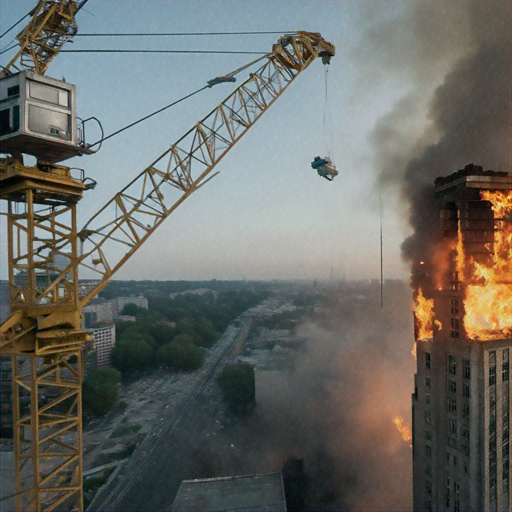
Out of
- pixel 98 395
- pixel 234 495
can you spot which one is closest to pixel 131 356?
pixel 98 395

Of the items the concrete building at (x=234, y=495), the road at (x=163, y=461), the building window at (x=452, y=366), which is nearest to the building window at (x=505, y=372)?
the building window at (x=452, y=366)

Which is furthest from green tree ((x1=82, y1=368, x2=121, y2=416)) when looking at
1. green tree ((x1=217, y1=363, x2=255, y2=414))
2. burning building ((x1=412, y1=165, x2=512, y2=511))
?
burning building ((x1=412, y1=165, x2=512, y2=511))

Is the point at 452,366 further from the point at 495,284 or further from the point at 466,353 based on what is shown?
the point at 495,284

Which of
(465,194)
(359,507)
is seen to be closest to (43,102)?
(465,194)

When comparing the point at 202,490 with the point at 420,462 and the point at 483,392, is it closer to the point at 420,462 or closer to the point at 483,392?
the point at 420,462

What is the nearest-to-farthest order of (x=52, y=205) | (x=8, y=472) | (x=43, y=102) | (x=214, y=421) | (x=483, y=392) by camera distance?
1. (x=43, y=102)
2. (x=52, y=205)
3. (x=483, y=392)
4. (x=8, y=472)
5. (x=214, y=421)

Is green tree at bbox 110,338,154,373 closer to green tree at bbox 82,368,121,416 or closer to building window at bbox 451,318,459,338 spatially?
green tree at bbox 82,368,121,416

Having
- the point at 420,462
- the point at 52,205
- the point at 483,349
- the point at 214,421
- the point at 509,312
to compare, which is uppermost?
the point at 52,205
